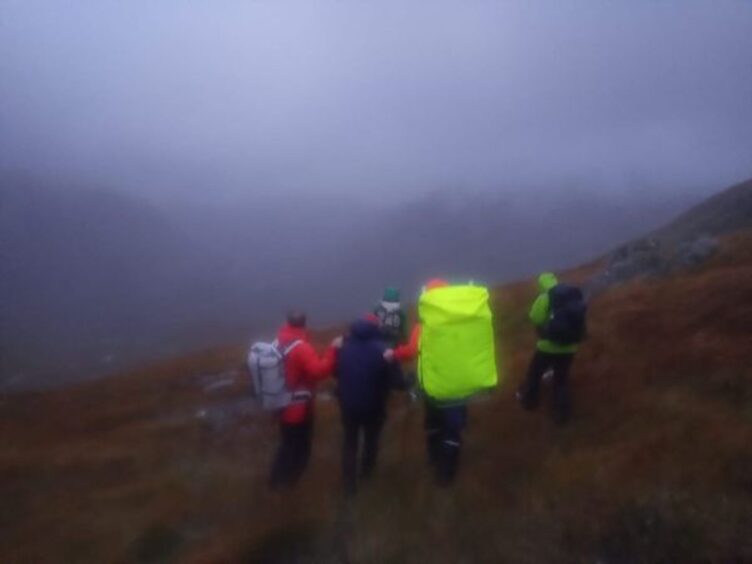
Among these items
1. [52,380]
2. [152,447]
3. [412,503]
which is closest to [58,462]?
[152,447]

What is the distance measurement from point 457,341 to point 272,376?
10.8 ft

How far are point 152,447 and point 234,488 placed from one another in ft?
32.1

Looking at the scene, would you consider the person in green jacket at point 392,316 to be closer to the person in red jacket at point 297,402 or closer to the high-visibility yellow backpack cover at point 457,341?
the person in red jacket at point 297,402

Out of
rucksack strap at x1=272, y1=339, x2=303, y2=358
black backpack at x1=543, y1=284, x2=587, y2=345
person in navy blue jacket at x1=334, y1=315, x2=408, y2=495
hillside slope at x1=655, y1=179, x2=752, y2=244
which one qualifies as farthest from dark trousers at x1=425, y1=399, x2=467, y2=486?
hillside slope at x1=655, y1=179, x2=752, y2=244

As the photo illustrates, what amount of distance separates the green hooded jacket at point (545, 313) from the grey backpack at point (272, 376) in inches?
174

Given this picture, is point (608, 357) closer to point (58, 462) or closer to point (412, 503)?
point (412, 503)

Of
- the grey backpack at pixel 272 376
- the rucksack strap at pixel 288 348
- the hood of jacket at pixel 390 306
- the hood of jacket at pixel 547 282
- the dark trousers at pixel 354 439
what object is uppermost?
the hood of jacket at pixel 547 282

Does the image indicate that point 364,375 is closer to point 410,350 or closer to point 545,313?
point 410,350

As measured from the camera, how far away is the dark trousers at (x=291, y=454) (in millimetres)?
13633

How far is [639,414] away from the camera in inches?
600

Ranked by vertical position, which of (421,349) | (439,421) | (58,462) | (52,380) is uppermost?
(421,349)

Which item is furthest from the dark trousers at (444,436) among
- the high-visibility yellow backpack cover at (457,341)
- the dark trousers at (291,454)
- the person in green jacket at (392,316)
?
the dark trousers at (291,454)

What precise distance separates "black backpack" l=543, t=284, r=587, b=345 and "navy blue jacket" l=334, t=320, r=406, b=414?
3268mm

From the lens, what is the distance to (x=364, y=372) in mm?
12289
